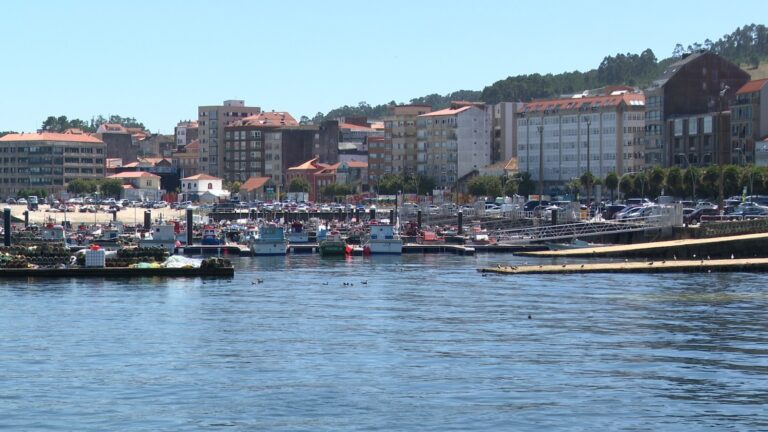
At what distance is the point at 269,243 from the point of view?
5620 inches

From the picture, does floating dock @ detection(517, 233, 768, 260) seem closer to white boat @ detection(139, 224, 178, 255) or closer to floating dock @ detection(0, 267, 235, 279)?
white boat @ detection(139, 224, 178, 255)

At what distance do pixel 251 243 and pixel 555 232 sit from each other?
1232 inches

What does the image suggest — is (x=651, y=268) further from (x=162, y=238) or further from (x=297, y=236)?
(x=297, y=236)

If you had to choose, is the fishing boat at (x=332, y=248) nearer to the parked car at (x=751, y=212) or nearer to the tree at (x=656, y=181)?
the parked car at (x=751, y=212)

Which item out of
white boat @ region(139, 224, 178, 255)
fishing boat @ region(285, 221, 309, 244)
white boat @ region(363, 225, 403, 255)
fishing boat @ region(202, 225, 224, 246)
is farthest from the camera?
fishing boat @ region(285, 221, 309, 244)

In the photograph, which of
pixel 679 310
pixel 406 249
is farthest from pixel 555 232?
pixel 679 310

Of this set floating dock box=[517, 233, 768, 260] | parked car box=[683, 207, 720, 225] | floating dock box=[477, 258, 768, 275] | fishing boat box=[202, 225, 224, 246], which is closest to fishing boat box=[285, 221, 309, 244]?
fishing boat box=[202, 225, 224, 246]

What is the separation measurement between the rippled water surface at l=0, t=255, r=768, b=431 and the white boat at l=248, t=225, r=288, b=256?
44.2 meters

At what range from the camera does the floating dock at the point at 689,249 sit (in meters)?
121

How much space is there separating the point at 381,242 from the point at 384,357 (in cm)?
8284

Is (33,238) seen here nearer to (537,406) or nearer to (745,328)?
(745,328)

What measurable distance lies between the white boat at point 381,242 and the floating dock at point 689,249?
17253 mm

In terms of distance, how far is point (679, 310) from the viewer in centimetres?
8025

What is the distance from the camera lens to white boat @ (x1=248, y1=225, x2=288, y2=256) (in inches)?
5605
